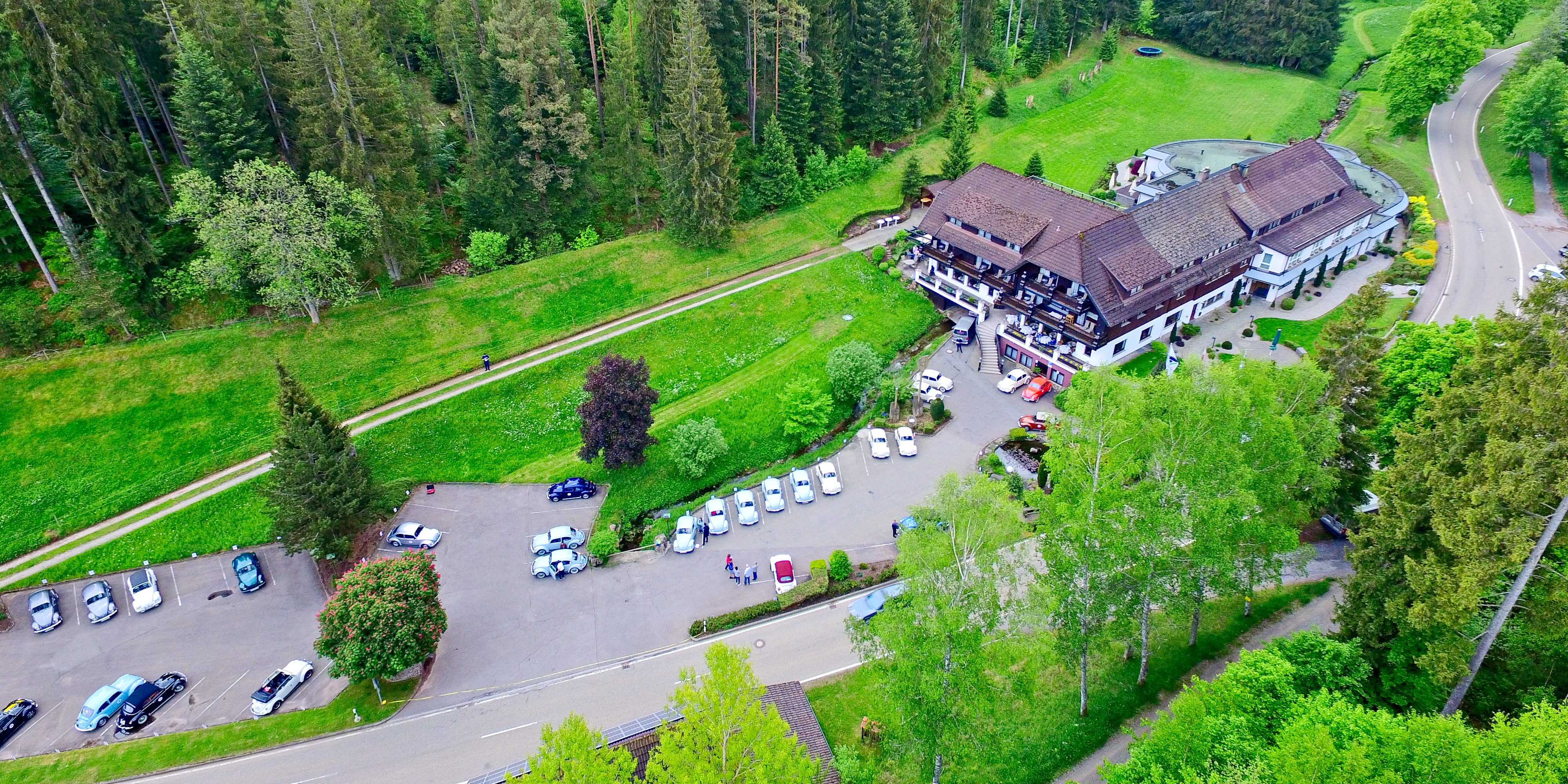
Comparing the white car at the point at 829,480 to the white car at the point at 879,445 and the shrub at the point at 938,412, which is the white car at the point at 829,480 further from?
the shrub at the point at 938,412

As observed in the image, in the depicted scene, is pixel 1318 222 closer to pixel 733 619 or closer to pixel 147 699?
pixel 733 619

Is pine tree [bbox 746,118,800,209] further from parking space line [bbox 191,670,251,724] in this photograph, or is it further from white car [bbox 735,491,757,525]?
parking space line [bbox 191,670,251,724]

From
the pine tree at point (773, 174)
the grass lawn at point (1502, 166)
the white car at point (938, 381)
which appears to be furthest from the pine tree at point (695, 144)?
the grass lawn at point (1502, 166)

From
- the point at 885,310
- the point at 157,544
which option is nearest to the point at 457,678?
the point at 157,544

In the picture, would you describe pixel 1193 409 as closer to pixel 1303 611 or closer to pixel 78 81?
pixel 1303 611

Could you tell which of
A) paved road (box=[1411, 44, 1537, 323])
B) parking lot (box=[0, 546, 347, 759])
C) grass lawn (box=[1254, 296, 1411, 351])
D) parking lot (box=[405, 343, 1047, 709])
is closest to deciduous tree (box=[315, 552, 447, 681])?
parking lot (box=[405, 343, 1047, 709])

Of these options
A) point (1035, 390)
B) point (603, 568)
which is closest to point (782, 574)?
point (603, 568)
